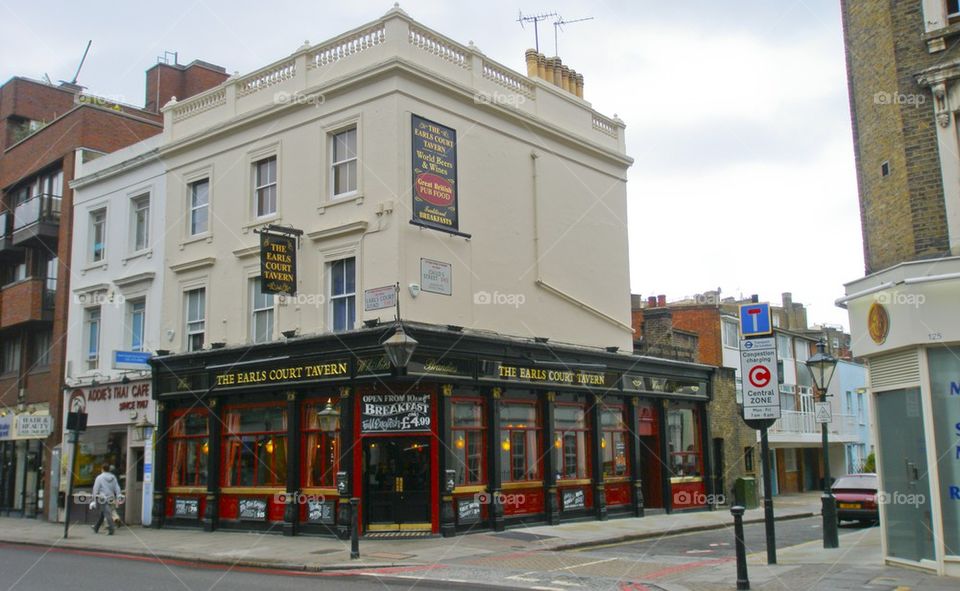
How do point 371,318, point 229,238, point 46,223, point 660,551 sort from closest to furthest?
point 660,551, point 371,318, point 229,238, point 46,223

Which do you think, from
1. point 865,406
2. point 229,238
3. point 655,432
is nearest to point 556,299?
point 655,432

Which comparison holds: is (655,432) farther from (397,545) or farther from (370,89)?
(370,89)

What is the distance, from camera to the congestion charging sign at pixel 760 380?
13.8 m

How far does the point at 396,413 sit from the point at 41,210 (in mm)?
18589

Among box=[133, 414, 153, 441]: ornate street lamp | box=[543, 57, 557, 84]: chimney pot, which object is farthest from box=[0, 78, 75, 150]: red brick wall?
box=[543, 57, 557, 84]: chimney pot

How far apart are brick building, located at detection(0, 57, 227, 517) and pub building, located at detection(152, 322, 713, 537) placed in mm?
7510

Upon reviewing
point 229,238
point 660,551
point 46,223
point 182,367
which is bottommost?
point 660,551

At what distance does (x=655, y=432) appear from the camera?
2664 cm

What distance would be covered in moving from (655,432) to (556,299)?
5.73 meters

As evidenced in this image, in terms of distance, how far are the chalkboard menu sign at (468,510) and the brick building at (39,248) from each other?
15587mm

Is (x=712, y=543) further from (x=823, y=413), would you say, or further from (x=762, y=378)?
(x=762, y=378)

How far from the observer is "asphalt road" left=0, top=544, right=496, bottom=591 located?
12.9 meters

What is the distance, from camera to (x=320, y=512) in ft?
67.5

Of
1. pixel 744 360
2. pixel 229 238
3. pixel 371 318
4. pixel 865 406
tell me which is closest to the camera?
pixel 744 360
